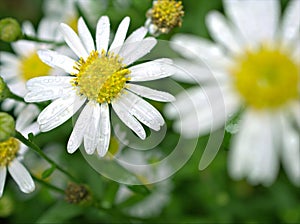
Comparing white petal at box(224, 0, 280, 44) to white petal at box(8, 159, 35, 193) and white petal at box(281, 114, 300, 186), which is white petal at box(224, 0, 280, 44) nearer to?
white petal at box(281, 114, 300, 186)

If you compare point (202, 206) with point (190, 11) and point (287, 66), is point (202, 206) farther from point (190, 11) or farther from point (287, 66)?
point (190, 11)

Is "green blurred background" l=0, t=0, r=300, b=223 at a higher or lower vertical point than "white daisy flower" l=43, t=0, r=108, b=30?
lower

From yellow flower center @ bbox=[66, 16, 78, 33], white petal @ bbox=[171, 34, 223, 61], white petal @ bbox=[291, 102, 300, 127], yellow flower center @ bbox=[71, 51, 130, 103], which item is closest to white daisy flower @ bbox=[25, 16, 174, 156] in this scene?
yellow flower center @ bbox=[71, 51, 130, 103]

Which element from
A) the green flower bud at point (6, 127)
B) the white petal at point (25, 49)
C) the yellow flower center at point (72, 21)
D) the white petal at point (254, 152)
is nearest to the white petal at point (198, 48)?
the white petal at point (254, 152)

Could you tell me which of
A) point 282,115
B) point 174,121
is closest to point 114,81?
point 174,121

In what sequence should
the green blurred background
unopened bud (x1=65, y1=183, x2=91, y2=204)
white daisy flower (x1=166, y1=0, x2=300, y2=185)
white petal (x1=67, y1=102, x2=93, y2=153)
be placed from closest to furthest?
white petal (x1=67, y1=102, x2=93, y2=153) < unopened bud (x1=65, y1=183, x2=91, y2=204) < the green blurred background < white daisy flower (x1=166, y1=0, x2=300, y2=185)

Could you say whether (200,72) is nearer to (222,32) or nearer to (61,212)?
(222,32)
